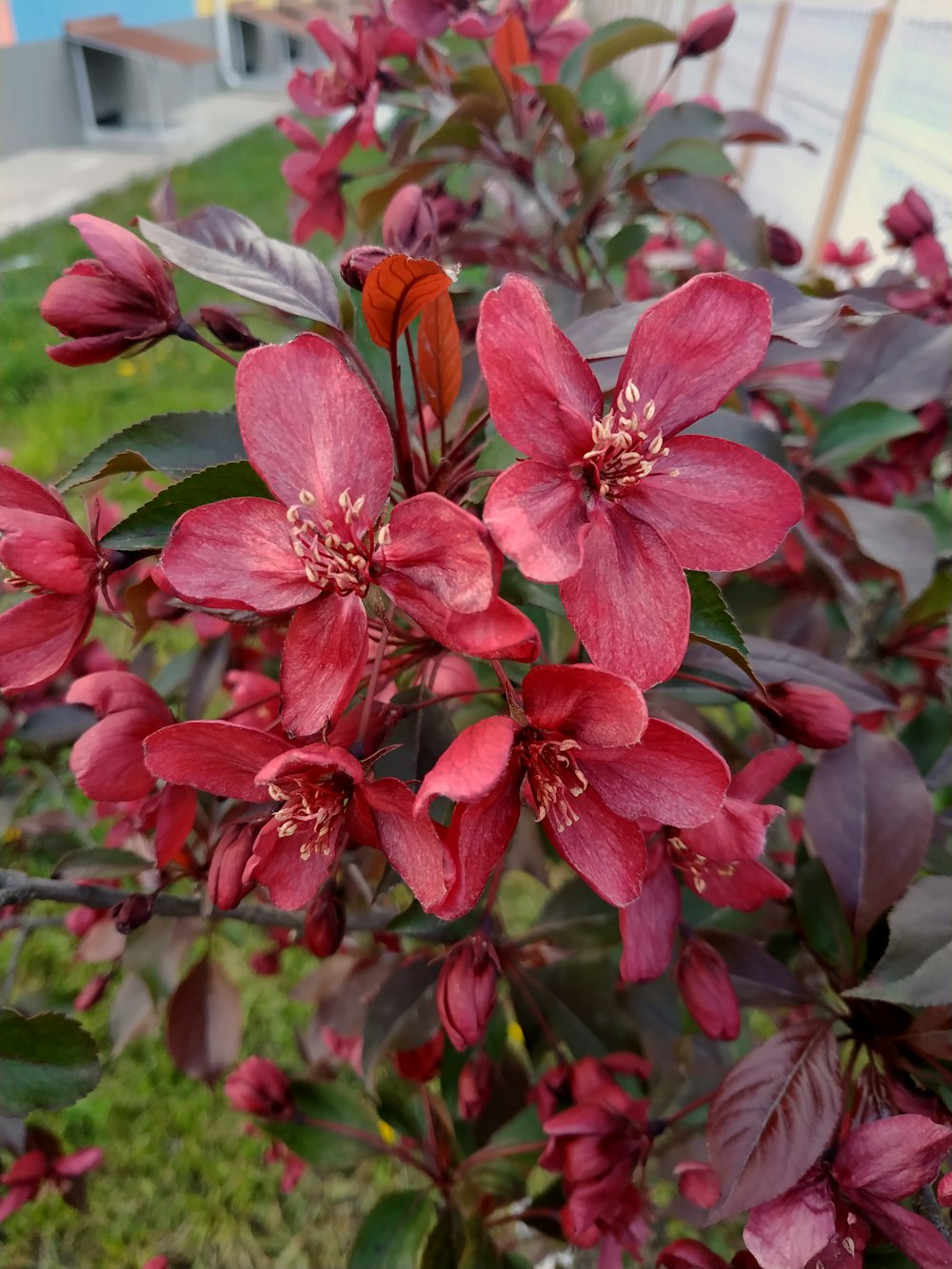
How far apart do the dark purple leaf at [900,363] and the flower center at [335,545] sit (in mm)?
738

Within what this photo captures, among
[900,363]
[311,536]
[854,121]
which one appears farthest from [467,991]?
[854,121]

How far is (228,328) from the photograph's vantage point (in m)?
0.76

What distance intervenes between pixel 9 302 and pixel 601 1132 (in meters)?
4.87

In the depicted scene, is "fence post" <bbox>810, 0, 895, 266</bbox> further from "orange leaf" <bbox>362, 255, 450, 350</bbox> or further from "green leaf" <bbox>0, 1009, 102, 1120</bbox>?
"green leaf" <bbox>0, 1009, 102, 1120</bbox>

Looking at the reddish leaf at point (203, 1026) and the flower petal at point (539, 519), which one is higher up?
the flower petal at point (539, 519)

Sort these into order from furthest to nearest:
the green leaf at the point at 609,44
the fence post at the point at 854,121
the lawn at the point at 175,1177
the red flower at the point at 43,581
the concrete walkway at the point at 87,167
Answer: the concrete walkway at the point at 87,167 → the fence post at the point at 854,121 → the lawn at the point at 175,1177 → the green leaf at the point at 609,44 → the red flower at the point at 43,581

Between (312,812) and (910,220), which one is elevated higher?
(910,220)

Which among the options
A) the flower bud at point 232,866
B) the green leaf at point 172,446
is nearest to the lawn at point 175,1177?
the flower bud at point 232,866

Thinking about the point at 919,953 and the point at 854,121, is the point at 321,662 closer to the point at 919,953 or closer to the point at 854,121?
the point at 919,953

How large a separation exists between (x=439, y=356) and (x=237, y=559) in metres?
0.22

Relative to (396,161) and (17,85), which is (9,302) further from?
(396,161)

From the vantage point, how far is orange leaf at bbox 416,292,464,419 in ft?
2.09

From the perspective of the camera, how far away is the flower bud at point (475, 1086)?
105cm

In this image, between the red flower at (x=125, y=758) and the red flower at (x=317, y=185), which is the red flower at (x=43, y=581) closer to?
the red flower at (x=125, y=758)
